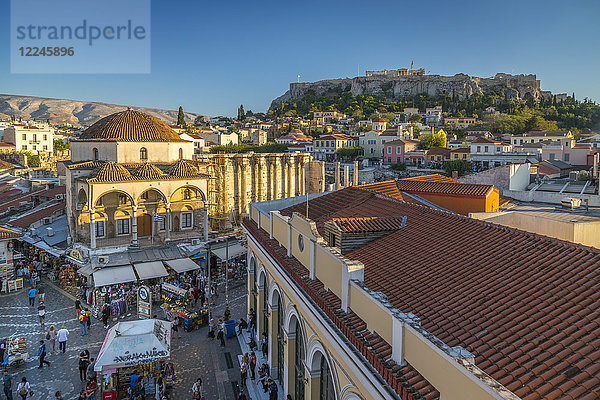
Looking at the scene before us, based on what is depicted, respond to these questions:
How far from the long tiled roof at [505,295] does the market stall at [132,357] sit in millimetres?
5883

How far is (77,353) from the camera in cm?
1439

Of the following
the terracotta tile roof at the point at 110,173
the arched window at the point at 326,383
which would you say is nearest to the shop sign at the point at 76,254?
the terracotta tile roof at the point at 110,173

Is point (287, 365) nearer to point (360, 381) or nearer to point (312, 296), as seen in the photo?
→ point (312, 296)

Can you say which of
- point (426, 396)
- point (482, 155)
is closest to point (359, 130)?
point (482, 155)

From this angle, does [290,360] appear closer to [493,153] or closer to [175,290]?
[175,290]

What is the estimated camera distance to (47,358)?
45.8 ft

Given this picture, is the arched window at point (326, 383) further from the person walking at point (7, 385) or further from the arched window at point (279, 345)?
the person walking at point (7, 385)

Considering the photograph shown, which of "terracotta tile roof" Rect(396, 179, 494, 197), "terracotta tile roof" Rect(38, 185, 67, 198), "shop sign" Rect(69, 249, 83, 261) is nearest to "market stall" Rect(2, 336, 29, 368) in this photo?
"shop sign" Rect(69, 249, 83, 261)

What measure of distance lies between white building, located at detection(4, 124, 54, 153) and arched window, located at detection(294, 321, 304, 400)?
70361 millimetres

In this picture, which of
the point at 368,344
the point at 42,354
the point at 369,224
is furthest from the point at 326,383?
the point at 42,354

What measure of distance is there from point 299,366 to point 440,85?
123m

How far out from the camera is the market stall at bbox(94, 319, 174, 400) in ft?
36.2

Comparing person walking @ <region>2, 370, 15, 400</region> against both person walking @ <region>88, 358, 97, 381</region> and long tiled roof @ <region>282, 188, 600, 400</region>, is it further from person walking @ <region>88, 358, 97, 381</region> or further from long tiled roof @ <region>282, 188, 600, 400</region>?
long tiled roof @ <region>282, 188, 600, 400</region>

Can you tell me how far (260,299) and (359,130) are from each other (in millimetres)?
79599
